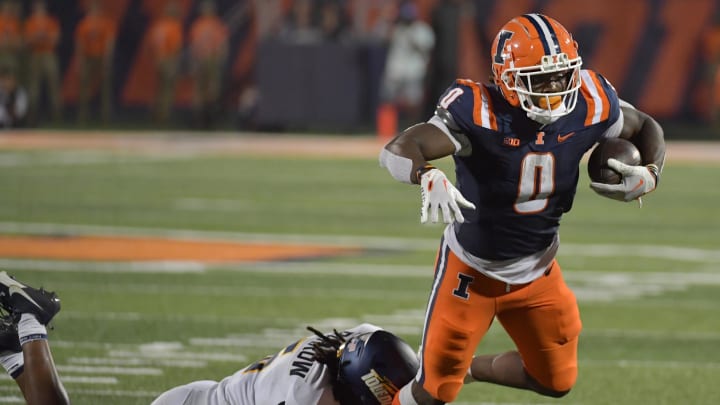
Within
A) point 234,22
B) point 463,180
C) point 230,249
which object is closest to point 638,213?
point 230,249

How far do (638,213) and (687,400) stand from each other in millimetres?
7404

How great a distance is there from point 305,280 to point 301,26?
13.5 meters

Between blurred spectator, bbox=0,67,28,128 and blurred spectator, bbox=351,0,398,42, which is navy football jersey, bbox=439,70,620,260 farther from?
blurred spectator, bbox=0,67,28,128

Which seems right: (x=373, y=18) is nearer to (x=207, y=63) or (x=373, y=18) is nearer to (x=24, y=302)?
(x=207, y=63)

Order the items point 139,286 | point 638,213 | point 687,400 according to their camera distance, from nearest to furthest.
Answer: point 687,400 < point 139,286 < point 638,213

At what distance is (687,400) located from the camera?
6.30 meters

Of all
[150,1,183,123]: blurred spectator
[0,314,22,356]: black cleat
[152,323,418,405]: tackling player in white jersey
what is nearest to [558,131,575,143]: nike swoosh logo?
[152,323,418,405]: tackling player in white jersey

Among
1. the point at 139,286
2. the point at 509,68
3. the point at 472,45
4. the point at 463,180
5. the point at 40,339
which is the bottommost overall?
the point at 472,45

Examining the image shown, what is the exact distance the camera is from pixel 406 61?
21141 millimetres

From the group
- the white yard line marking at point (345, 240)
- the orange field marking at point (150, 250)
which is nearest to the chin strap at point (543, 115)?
the orange field marking at point (150, 250)

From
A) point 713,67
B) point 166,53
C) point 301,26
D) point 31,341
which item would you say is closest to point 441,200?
point 31,341

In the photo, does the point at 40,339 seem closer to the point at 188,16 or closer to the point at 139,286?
the point at 139,286

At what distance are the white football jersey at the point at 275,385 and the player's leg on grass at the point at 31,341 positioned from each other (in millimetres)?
399

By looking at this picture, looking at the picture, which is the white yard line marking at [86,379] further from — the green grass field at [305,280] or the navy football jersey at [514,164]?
the navy football jersey at [514,164]
